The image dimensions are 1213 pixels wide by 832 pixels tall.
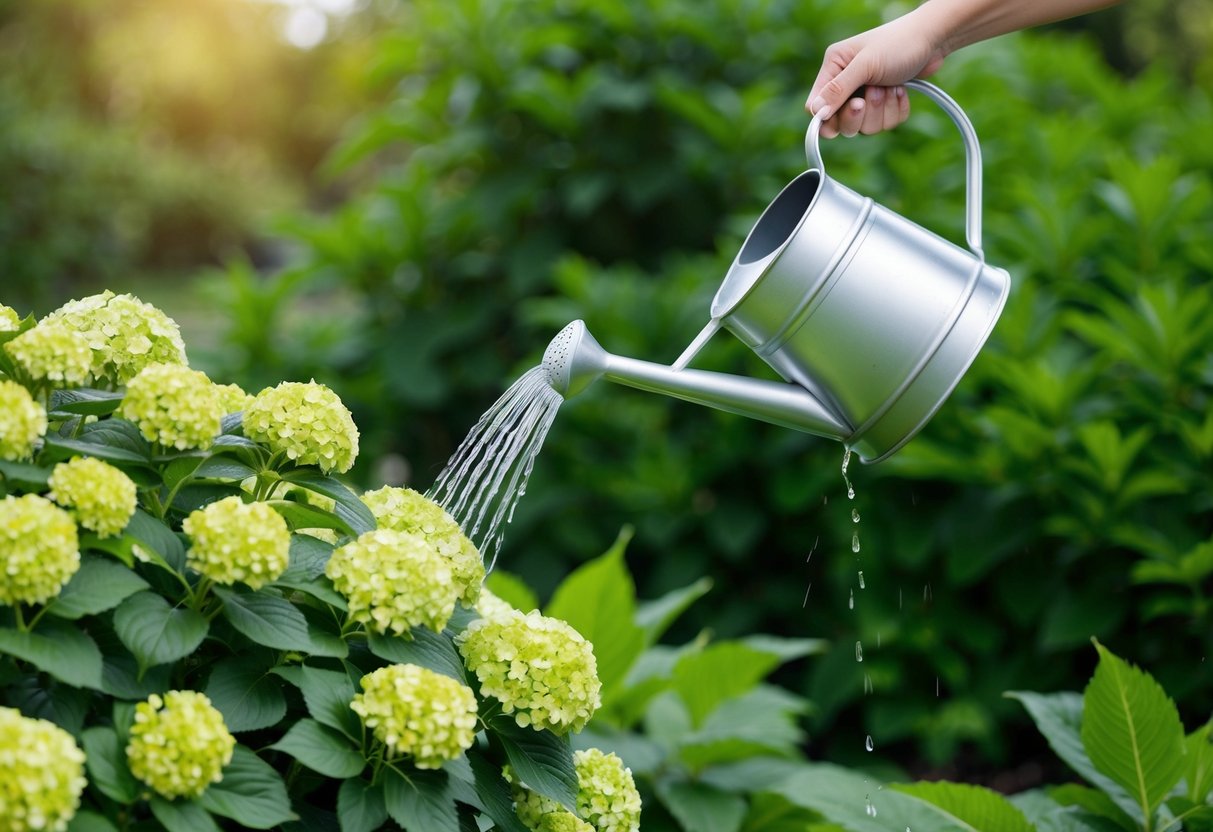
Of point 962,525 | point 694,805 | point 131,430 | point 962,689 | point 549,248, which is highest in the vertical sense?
point 131,430

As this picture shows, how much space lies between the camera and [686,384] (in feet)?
5.01

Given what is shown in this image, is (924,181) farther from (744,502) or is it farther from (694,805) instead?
(694,805)

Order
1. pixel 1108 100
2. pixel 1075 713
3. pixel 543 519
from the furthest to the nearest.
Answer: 1. pixel 1108 100
2. pixel 543 519
3. pixel 1075 713

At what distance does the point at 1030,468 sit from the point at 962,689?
564 mm

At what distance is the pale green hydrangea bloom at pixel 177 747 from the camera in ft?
3.59

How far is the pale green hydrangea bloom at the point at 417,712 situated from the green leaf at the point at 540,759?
0.15 m

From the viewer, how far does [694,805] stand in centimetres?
211

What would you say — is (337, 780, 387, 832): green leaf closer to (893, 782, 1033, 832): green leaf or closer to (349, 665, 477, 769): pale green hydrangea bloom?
(349, 665, 477, 769): pale green hydrangea bloom

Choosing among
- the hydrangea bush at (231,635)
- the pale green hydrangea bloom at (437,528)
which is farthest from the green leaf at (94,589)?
the pale green hydrangea bloom at (437,528)

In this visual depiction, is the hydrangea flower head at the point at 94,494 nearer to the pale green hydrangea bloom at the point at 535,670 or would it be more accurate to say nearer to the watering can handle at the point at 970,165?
the pale green hydrangea bloom at the point at 535,670

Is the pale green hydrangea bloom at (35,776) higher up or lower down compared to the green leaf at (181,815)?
higher up

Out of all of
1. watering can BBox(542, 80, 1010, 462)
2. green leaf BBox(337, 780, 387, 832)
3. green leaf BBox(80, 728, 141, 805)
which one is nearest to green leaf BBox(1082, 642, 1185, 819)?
watering can BBox(542, 80, 1010, 462)

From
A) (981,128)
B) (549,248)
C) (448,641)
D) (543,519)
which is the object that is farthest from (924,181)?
(448,641)

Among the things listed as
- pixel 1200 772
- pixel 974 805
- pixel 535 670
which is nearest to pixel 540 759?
pixel 535 670
